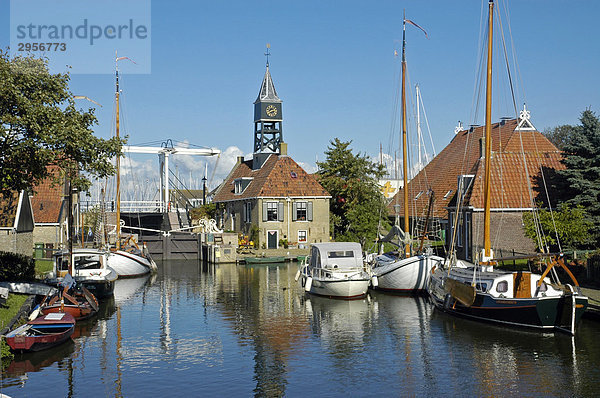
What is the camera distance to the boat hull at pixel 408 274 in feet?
114

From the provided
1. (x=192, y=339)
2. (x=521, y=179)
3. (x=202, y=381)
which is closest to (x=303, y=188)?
(x=521, y=179)

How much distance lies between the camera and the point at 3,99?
78.0 feet

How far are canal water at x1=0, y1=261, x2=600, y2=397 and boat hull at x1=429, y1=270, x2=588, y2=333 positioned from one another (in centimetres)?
47

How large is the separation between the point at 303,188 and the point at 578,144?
28782 mm

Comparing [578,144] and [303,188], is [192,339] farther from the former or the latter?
[303,188]

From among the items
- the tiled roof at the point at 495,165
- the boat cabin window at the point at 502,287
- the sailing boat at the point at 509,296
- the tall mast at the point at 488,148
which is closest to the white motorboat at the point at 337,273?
the sailing boat at the point at 509,296

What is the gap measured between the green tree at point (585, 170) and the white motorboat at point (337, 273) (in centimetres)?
1312

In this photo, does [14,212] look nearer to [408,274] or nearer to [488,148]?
[408,274]

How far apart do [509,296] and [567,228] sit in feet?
36.2

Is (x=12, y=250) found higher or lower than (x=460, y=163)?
lower

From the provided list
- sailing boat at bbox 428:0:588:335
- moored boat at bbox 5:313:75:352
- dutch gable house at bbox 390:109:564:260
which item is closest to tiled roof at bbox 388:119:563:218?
dutch gable house at bbox 390:109:564:260

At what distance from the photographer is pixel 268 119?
67562 mm

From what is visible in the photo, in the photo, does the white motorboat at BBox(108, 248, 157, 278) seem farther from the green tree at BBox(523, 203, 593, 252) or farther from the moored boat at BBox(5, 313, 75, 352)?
the green tree at BBox(523, 203, 593, 252)

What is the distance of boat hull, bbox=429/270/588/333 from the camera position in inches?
955
